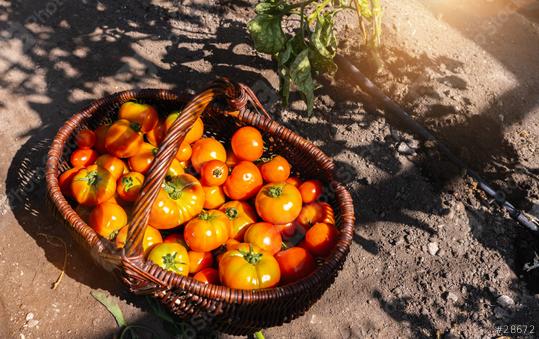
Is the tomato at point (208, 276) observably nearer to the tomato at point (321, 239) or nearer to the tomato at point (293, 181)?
the tomato at point (321, 239)

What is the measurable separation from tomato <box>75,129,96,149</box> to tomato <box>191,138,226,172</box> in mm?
627

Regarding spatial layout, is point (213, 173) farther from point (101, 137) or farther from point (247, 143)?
point (101, 137)

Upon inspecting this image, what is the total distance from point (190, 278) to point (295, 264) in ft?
1.95

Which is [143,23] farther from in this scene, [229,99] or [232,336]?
[232,336]

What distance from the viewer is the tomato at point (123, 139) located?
2.77 meters

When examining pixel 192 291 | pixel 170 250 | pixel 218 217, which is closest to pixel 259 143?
pixel 218 217

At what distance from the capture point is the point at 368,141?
11.8 feet

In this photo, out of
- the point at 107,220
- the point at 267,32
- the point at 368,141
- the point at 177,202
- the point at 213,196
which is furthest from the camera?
the point at 368,141

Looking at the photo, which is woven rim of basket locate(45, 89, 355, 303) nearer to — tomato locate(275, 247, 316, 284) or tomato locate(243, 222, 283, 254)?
tomato locate(275, 247, 316, 284)

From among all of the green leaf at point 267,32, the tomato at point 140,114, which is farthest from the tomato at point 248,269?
the green leaf at point 267,32

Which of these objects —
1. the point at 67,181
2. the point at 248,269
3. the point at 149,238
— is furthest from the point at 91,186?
the point at 248,269

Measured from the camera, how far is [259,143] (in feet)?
9.41

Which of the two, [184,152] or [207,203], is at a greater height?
[184,152]

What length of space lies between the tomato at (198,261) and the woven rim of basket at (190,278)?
0.36m
